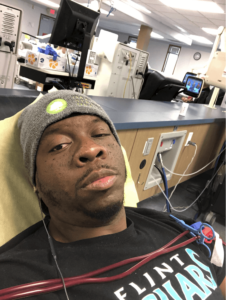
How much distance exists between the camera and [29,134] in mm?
775

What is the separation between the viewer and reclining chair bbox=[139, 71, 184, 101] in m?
3.54

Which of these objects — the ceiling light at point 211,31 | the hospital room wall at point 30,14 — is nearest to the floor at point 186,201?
the ceiling light at point 211,31

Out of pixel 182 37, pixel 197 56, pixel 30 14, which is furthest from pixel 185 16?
pixel 30 14

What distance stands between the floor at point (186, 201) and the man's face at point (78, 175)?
1664 mm

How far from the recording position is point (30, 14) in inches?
490

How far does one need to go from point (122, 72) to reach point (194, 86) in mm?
1244

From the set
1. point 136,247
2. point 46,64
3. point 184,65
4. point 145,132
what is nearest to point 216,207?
point 145,132

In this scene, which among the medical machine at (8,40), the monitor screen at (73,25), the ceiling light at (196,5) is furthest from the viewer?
the ceiling light at (196,5)

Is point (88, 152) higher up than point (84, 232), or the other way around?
point (88, 152)

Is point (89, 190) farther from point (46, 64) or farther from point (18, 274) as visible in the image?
point (46, 64)

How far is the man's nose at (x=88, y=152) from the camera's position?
70cm

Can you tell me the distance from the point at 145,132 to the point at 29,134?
3.34 ft

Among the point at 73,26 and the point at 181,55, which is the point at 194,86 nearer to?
the point at 73,26

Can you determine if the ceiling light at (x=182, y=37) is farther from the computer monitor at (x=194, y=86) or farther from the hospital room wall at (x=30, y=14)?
the computer monitor at (x=194, y=86)
